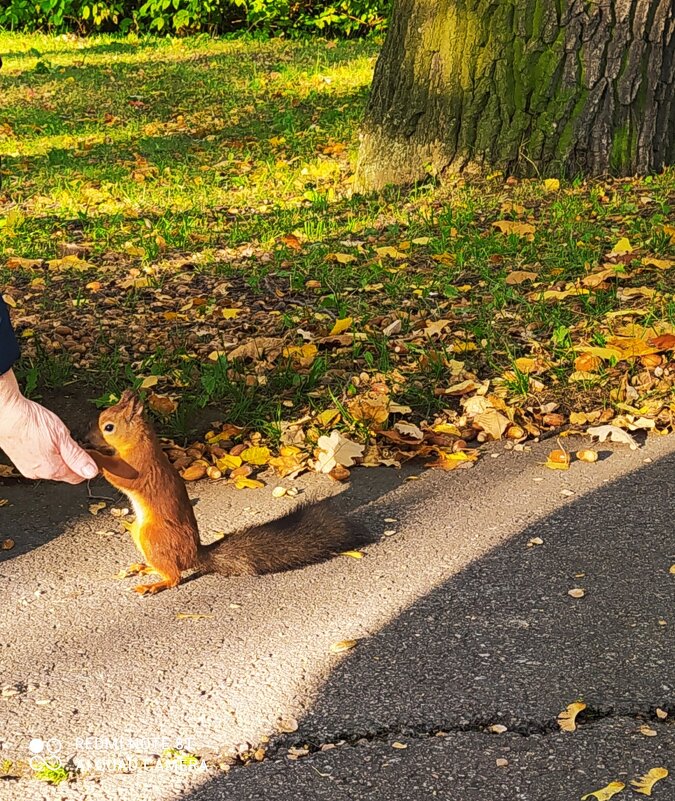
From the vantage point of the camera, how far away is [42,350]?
15.0ft

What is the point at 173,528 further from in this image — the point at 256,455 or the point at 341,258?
the point at 341,258

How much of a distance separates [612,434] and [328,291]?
176 cm

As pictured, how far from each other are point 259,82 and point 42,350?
247 inches

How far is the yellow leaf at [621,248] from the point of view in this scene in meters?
5.33

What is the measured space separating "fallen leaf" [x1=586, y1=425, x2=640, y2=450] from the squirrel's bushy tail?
1.17 metres

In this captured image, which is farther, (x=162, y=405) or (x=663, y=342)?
(x=663, y=342)

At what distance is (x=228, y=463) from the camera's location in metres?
3.86

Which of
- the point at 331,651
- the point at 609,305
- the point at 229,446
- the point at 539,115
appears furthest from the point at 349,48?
the point at 331,651

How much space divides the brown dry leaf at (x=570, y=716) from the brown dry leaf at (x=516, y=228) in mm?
3463

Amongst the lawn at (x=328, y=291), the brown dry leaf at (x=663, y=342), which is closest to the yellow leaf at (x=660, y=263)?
the lawn at (x=328, y=291)

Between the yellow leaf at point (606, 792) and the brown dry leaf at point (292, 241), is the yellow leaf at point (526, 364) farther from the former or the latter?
the yellow leaf at point (606, 792)

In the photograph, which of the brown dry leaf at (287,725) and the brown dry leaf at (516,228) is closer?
the brown dry leaf at (287,725)

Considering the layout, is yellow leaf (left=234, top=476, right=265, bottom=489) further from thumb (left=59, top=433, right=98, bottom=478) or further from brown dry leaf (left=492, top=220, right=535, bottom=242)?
brown dry leaf (left=492, top=220, right=535, bottom=242)

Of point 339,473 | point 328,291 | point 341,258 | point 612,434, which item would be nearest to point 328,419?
point 339,473
